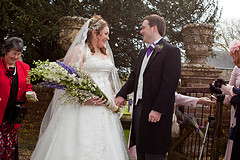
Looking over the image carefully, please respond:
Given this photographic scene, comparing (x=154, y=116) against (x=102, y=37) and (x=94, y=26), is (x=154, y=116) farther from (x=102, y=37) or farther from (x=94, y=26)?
(x=94, y=26)

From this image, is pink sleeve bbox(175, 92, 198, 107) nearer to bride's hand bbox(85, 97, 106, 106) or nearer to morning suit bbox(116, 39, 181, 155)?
morning suit bbox(116, 39, 181, 155)

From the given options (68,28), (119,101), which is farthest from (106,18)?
(119,101)

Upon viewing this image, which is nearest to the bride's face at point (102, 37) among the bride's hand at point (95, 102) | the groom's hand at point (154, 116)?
the bride's hand at point (95, 102)

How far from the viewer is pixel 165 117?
107 inches

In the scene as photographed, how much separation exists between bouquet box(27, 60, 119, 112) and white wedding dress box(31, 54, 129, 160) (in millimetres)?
247

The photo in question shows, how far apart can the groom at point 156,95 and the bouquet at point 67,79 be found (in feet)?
2.02

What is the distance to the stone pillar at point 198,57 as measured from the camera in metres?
4.85

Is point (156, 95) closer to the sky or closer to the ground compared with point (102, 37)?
closer to the ground

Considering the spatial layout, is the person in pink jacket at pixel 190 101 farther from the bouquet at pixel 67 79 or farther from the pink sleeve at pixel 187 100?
the bouquet at pixel 67 79

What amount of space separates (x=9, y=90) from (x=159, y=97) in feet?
6.71

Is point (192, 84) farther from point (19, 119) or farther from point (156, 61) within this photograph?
point (19, 119)

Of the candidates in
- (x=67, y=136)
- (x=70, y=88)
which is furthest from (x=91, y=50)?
(x=67, y=136)

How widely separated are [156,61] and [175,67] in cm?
23

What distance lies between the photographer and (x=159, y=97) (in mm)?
2605
